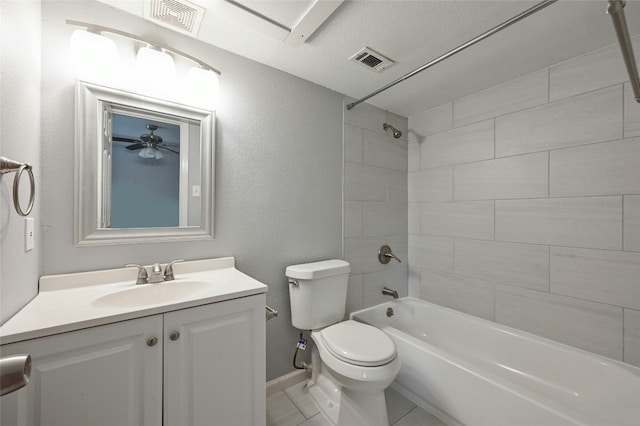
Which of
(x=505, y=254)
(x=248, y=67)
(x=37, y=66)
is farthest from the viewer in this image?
(x=505, y=254)

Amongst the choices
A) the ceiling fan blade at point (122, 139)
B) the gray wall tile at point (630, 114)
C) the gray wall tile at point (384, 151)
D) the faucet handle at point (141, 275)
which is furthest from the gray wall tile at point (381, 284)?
the ceiling fan blade at point (122, 139)

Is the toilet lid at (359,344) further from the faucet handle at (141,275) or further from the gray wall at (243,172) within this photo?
the faucet handle at (141,275)

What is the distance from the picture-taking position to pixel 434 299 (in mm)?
2217

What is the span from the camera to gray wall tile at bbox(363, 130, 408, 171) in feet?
7.04

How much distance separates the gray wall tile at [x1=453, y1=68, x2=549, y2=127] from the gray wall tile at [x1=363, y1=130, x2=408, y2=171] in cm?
49

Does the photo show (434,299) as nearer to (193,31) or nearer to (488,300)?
(488,300)

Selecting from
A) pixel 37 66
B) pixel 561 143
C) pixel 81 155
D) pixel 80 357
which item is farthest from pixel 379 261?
pixel 37 66

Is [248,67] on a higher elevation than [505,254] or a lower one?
higher

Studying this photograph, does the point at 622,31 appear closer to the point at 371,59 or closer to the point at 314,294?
the point at 371,59

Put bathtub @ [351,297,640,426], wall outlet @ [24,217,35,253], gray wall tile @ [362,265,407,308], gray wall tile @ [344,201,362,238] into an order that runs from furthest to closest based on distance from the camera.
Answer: gray wall tile @ [362,265,407,308] → gray wall tile @ [344,201,362,238] → bathtub @ [351,297,640,426] → wall outlet @ [24,217,35,253]

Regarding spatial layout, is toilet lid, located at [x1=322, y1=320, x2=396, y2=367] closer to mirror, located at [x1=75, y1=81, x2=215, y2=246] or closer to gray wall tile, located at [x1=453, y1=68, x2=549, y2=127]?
mirror, located at [x1=75, y1=81, x2=215, y2=246]

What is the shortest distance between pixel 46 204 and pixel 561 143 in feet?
9.09

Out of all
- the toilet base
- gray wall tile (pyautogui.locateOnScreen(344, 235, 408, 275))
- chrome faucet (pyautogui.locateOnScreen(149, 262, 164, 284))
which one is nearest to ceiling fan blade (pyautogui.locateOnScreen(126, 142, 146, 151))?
chrome faucet (pyautogui.locateOnScreen(149, 262, 164, 284))

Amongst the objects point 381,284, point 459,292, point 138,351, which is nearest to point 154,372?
point 138,351
